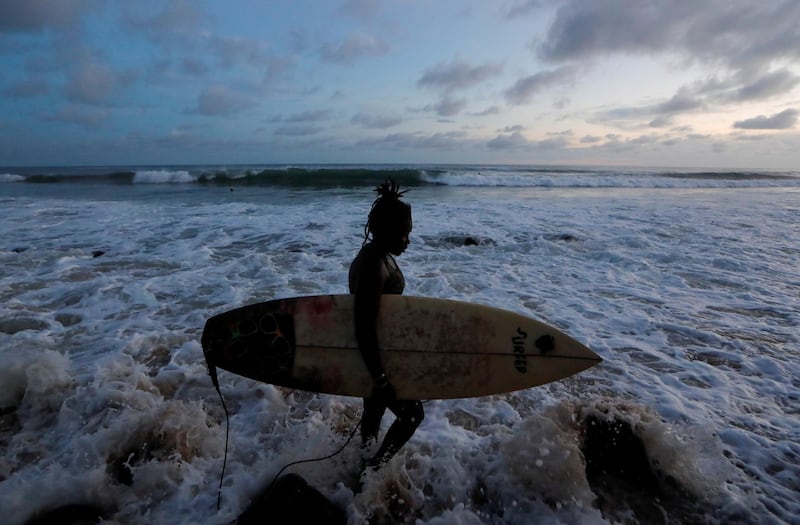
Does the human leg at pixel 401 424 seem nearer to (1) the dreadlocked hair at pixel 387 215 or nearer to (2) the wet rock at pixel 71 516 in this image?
(1) the dreadlocked hair at pixel 387 215

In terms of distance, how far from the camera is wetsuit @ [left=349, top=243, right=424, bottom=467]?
2123 mm

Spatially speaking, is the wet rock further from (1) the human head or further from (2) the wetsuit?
(1) the human head

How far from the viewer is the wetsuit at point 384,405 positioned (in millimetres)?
2123

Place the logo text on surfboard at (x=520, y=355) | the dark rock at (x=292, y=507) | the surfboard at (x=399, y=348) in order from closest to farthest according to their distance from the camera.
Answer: the dark rock at (x=292, y=507), the surfboard at (x=399, y=348), the logo text on surfboard at (x=520, y=355)

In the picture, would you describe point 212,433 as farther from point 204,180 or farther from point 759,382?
point 204,180

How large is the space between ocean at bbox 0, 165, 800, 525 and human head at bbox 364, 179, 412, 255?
4.65ft

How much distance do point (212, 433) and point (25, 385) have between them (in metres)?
1.82

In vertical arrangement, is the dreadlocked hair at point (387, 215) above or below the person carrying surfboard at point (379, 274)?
above

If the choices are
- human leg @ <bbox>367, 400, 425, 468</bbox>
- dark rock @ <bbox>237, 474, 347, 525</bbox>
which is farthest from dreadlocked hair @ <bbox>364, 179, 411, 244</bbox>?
dark rock @ <bbox>237, 474, 347, 525</bbox>

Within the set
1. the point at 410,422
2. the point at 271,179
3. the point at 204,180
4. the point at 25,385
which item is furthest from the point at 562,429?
the point at 204,180

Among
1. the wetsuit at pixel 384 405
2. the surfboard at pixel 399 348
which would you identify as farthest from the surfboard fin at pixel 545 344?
the wetsuit at pixel 384 405

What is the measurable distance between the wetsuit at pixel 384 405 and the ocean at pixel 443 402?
205mm

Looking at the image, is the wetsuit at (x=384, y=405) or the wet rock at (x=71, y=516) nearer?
the wetsuit at (x=384, y=405)

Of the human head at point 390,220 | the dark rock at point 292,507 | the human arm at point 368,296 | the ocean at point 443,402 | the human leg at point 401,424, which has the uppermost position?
the human head at point 390,220
